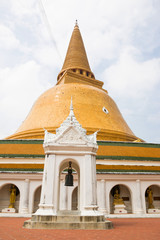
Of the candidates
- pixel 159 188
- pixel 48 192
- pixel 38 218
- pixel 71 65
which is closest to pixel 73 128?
pixel 48 192

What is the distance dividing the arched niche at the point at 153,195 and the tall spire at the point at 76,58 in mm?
18087

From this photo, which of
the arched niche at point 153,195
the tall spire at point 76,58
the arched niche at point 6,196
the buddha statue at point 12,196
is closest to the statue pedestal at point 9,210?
the buddha statue at point 12,196

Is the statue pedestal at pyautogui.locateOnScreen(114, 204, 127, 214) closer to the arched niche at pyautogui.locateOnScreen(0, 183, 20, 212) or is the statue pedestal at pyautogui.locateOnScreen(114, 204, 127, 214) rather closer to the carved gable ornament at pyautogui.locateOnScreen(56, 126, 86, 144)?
the arched niche at pyautogui.locateOnScreen(0, 183, 20, 212)

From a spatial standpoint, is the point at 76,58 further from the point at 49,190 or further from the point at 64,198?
the point at 49,190

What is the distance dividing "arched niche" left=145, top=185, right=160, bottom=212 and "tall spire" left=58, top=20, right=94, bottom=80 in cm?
1809

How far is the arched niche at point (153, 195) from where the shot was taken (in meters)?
12.5

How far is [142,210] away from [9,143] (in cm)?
947

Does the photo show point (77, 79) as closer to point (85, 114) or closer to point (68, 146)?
point (85, 114)

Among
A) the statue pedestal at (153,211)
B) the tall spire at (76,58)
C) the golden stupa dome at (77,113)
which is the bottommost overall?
the statue pedestal at (153,211)

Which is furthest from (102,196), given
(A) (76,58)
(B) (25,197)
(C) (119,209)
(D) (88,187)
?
(A) (76,58)

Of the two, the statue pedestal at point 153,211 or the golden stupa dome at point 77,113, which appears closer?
the statue pedestal at point 153,211

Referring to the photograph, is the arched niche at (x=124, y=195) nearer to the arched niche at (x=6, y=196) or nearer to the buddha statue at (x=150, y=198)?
the buddha statue at (x=150, y=198)

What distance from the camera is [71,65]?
27812 mm

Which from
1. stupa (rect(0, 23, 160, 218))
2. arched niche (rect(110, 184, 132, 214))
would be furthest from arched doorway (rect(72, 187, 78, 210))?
arched niche (rect(110, 184, 132, 214))
